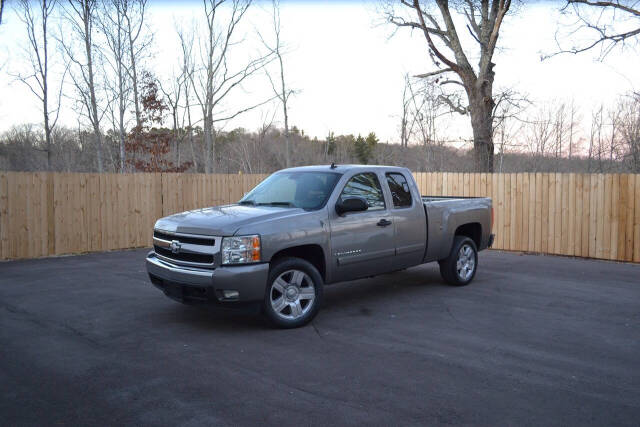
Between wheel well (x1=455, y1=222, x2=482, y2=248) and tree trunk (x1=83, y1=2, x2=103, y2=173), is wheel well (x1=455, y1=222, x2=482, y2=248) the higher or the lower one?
the lower one

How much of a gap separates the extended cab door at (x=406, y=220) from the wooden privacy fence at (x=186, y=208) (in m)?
6.25

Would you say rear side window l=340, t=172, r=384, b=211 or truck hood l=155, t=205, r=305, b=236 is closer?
truck hood l=155, t=205, r=305, b=236

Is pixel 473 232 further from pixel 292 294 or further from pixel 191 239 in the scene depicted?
pixel 191 239

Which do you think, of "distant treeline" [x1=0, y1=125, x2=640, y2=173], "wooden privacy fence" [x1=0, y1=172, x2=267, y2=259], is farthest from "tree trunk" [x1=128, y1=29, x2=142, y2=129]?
"wooden privacy fence" [x1=0, y1=172, x2=267, y2=259]

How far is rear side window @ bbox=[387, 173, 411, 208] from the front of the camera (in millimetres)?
7844

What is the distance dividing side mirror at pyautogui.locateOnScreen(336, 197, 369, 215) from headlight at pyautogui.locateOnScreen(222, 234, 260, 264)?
1332 mm

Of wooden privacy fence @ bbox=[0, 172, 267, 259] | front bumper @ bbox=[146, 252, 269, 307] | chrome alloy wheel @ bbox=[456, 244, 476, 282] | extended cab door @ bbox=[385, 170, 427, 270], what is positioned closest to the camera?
front bumper @ bbox=[146, 252, 269, 307]

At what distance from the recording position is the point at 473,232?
31.3ft

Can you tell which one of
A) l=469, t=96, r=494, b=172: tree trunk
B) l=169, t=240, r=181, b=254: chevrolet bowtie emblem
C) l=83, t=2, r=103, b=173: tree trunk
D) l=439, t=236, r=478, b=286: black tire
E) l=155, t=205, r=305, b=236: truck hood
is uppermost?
l=83, t=2, r=103, b=173: tree trunk

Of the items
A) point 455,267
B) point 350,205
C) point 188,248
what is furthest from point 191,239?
point 455,267

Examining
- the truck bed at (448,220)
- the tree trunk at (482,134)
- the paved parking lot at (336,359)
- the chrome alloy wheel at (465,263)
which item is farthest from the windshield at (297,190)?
the tree trunk at (482,134)

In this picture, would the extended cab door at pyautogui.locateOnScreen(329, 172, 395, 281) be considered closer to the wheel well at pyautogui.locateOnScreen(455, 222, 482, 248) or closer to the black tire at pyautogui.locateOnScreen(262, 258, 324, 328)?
the black tire at pyautogui.locateOnScreen(262, 258, 324, 328)

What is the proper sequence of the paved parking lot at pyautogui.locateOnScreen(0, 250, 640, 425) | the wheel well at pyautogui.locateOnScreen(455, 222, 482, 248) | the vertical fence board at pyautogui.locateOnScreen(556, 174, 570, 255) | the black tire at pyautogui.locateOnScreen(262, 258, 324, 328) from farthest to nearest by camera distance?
1. the vertical fence board at pyautogui.locateOnScreen(556, 174, 570, 255)
2. the wheel well at pyautogui.locateOnScreen(455, 222, 482, 248)
3. the black tire at pyautogui.locateOnScreen(262, 258, 324, 328)
4. the paved parking lot at pyautogui.locateOnScreen(0, 250, 640, 425)

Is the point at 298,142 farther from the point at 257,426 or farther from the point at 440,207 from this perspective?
the point at 257,426
